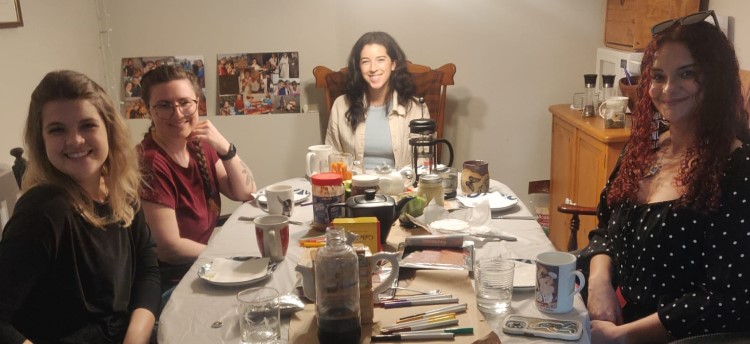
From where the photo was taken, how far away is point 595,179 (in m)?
2.88

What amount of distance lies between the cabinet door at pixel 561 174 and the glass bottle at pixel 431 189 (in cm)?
144

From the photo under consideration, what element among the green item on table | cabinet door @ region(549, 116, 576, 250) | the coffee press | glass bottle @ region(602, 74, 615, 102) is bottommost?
cabinet door @ region(549, 116, 576, 250)

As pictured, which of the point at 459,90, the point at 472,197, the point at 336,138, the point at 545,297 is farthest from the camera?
the point at 459,90

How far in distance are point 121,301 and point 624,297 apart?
1.26 metres

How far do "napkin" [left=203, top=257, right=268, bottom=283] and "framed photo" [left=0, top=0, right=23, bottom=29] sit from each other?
5.03 feet

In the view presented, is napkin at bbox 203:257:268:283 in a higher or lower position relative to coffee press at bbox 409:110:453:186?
lower

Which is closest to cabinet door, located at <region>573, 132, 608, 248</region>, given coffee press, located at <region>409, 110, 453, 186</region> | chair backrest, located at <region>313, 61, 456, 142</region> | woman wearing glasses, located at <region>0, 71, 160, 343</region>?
chair backrest, located at <region>313, 61, 456, 142</region>

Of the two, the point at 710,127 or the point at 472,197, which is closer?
the point at 710,127

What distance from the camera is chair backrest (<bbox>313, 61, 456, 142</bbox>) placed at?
3348 mm

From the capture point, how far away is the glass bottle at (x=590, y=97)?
10.3ft

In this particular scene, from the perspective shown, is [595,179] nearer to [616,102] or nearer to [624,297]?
[616,102]

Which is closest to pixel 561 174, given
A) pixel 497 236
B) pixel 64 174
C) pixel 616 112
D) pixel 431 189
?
pixel 616 112

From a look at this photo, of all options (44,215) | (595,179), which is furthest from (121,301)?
(595,179)

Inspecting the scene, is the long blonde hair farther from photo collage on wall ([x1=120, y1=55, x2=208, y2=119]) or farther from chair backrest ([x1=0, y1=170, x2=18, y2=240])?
photo collage on wall ([x1=120, y1=55, x2=208, y2=119])
